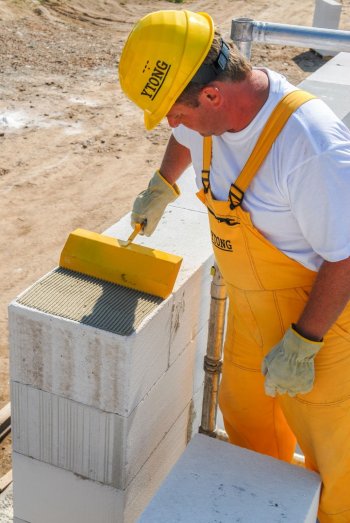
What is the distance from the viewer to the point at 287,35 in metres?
3.16

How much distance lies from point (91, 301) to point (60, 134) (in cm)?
705

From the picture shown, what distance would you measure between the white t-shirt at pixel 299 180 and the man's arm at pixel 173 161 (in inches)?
24.0

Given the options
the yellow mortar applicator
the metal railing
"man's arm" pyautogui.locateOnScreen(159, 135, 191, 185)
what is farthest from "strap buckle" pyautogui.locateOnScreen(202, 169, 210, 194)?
the metal railing

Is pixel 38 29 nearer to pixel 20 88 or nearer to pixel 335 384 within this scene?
pixel 20 88

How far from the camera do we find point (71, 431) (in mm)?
2979

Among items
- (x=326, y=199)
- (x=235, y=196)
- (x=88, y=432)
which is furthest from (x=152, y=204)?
(x=326, y=199)

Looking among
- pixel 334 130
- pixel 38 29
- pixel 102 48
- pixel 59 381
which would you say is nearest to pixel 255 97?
pixel 334 130

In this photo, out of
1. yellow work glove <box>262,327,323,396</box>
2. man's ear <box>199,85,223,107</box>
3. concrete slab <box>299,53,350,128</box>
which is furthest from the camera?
concrete slab <box>299,53,350,128</box>

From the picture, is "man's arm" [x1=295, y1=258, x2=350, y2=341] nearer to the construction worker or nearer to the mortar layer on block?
the construction worker

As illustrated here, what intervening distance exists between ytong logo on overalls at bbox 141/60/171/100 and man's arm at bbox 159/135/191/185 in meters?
0.81

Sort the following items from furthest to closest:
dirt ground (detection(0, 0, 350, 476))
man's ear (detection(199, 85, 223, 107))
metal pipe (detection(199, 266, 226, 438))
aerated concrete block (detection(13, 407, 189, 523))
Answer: dirt ground (detection(0, 0, 350, 476)) → metal pipe (detection(199, 266, 226, 438)) → aerated concrete block (detection(13, 407, 189, 523)) → man's ear (detection(199, 85, 223, 107))

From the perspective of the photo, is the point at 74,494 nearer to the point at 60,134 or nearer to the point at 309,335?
the point at 309,335

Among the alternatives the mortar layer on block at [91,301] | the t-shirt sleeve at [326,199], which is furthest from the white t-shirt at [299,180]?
the mortar layer on block at [91,301]

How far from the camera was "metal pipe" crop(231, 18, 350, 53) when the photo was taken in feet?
10.2
